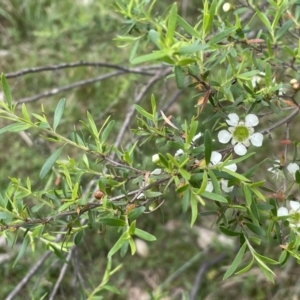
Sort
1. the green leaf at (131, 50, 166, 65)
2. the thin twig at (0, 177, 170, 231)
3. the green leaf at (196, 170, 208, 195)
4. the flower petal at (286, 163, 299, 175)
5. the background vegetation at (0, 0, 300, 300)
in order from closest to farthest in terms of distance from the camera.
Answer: the green leaf at (131, 50, 166, 65)
the green leaf at (196, 170, 208, 195)
the thin twig at (0, 177, 170, 231)
the flower petal at (286, 163, 299, 175)
the background vegetation at (0, 0, 300, 300)

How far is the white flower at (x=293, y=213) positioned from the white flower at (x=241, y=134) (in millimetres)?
129

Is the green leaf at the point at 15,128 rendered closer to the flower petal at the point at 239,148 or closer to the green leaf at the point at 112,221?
the green leaf at the point at 112,221

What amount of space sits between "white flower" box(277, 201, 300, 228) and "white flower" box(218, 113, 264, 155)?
0.42 ft

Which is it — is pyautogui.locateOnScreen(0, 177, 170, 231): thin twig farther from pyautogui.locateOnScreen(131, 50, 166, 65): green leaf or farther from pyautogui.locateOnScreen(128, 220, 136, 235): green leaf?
pyautogui.locateOnScreen(131, 50, 166, 65): green leaf

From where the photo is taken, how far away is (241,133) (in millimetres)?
852

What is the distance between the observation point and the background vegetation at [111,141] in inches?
74.1

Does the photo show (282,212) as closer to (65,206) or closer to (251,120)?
(251,120)

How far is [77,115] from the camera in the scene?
2211 millimetres

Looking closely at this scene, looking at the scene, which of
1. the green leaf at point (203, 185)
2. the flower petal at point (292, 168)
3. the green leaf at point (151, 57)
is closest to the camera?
the green leaf at point (151, 57)

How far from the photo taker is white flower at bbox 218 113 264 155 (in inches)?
33.0

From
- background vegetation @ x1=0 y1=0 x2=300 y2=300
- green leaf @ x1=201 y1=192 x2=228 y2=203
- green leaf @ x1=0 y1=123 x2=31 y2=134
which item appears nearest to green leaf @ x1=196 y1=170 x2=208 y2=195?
green leaf @ x1=201 y1=192 x2=228 y2=203

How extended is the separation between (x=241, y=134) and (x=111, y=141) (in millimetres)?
1152

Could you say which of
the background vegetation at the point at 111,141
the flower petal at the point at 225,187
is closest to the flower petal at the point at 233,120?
the flower petal at the point at 225,187

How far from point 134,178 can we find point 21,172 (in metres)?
1.44
